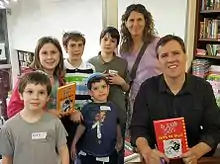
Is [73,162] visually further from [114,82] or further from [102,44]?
[102,44]

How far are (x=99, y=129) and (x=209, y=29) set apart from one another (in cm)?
249

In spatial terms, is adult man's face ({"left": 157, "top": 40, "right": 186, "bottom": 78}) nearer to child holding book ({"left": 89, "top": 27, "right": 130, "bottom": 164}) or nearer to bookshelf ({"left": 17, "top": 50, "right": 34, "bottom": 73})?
child holding book ({"left": 89, "top": 27, "right": 130, "bottom": 164})

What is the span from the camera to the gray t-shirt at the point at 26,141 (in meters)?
1.45

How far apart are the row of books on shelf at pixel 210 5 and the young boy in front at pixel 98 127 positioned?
2.33 m

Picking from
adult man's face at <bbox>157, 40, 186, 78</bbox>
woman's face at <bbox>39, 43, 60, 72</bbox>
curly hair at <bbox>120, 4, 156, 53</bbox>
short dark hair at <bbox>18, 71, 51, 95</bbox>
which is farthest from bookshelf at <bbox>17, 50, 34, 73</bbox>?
adult man's face at <bbox>157, 40, 186, 78</bbox>

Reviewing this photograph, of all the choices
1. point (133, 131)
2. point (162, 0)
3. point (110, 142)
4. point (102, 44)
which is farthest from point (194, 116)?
point (162, 0)

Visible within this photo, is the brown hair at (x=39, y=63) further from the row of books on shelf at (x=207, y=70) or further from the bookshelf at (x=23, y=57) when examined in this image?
the bookshelf at (x=23, y=57)

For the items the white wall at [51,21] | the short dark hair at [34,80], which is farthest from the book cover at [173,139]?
the white wall at [51,21]

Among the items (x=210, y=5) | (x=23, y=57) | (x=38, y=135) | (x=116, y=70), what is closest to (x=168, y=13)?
(x=210, y=5)

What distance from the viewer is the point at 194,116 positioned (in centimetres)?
157

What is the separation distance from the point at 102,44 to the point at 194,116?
864 millimetres

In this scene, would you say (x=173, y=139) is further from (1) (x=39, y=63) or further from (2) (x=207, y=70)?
(2) (x=207, y=70)

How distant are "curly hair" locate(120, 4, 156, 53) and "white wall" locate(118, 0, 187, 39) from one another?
123cm

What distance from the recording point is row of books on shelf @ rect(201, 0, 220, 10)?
3.45m
